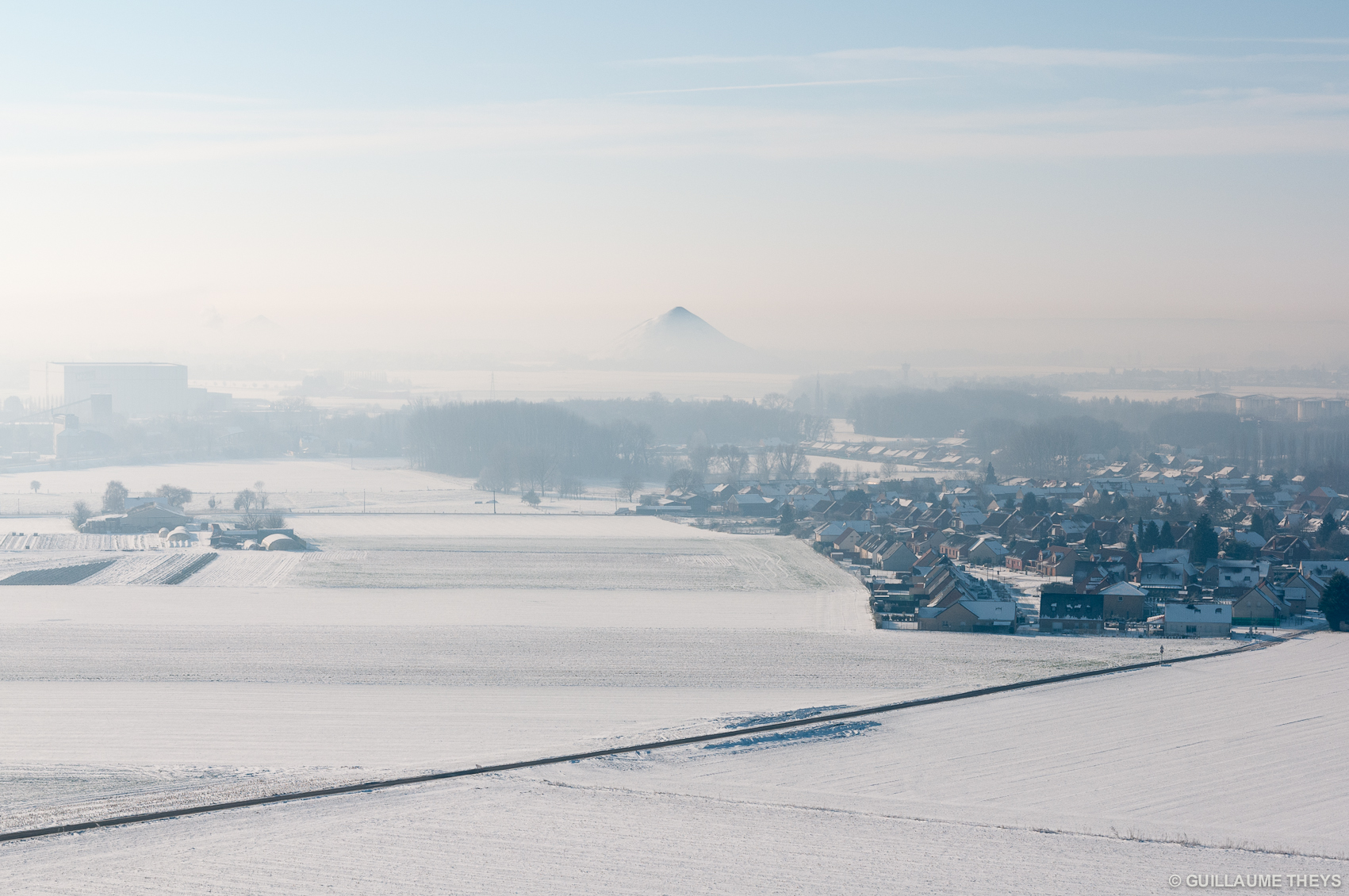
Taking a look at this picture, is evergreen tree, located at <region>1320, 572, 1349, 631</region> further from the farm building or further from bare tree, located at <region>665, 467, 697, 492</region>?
bare tree, located at <region>665, 467, 697, 492</region>

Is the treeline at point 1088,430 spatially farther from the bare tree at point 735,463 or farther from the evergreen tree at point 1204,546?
the evergreen tree at point 1204,546

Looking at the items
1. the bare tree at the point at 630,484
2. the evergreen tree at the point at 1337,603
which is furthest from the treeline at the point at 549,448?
the evergreen tree at the point at 1337,603

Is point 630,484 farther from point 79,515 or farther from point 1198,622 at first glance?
point 1198,622

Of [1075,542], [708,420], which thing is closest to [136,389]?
[708,420]

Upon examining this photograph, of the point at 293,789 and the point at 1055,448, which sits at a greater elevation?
the point at 1055,448

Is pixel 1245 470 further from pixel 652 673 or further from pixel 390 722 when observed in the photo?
pixel 390 722

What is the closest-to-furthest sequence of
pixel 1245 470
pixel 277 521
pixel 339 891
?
pixel 339 891 → pixel 277 521 → pixel 1245 470

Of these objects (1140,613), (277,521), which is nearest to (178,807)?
(1140,613)
